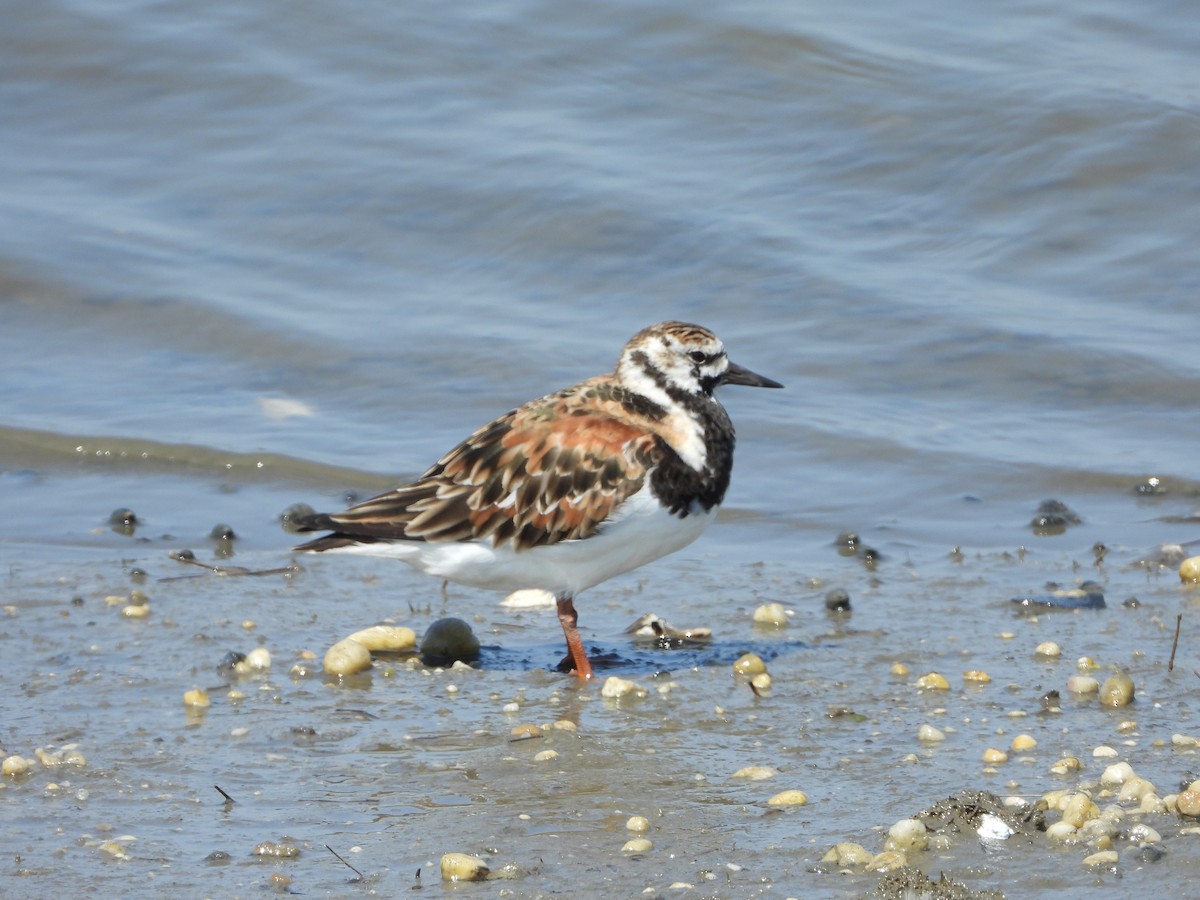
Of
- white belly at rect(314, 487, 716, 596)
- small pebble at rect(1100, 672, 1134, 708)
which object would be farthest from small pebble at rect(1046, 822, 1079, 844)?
A: white belly at rect(314, 487, 716, 596)

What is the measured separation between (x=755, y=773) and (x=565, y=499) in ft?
4.61

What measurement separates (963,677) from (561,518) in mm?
1429

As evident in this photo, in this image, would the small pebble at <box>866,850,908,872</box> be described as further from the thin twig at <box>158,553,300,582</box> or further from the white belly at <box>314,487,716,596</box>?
the thin twig at <box>158,553,300,582</box>

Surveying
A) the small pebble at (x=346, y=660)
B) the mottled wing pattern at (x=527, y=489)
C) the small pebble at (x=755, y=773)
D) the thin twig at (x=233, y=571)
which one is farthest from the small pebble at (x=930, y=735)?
the thin twig at (x=233, y=571)

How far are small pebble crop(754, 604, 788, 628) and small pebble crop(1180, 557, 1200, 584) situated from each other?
1540 millimetres

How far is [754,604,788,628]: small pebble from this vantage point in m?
6.15

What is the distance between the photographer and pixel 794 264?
401 inches

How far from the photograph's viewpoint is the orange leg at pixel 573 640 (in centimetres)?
568

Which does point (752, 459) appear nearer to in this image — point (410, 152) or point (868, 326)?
point (868, 326)

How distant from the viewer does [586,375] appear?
9016mm

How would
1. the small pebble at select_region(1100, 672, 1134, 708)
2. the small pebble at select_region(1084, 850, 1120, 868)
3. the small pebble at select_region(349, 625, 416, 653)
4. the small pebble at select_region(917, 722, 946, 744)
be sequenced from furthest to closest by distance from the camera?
the small pebble at select_region(349, 625, 416, 653) < the small pebble at select_region(1100, 672, 1134, 708) < the small pebble at select_region(917, 722, 946, 744) < the small pebble at select_region(1084, 850, 1120, 868)

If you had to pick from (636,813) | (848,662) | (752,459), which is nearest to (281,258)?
(752,459)

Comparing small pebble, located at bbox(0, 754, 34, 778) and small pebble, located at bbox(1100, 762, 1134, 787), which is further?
small pebble, located at bbox(0, 754, 34, 778)

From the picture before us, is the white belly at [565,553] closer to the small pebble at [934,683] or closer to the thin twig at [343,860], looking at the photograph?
the small pebble at [934,683]
